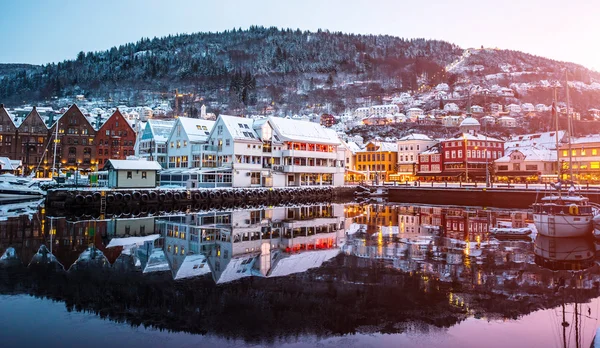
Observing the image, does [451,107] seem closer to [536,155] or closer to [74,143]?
[536,155]

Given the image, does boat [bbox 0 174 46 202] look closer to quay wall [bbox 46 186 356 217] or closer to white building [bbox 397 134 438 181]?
quay wall [bbox 46 186 356 217]

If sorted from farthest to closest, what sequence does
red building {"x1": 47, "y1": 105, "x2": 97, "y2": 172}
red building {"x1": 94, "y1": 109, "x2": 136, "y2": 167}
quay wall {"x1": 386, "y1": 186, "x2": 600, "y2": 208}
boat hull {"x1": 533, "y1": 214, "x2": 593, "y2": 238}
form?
red building {"x1": 94, "y1": 109, "x2": 136, "y2": 167}, red building {"x1": 47, "y1": 105, "x2": 97, "y2": 172}, quay wall {"x1": 386, "y1": 186, "x2": 600, "y2": 208}, boat hull {"x1": 533, "y1": 214, "x2": 593, "y2": 238}

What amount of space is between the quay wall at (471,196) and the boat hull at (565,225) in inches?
889

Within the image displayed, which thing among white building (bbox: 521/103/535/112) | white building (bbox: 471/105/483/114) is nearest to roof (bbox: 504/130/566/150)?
white building (bbox: 471/105/483/114)

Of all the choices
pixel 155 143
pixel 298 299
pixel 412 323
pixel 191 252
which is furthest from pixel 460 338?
pixel 155 143

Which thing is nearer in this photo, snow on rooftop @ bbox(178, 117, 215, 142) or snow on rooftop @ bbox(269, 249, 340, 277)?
snow on rooftop @ bbox(269, 249, 340, 277)

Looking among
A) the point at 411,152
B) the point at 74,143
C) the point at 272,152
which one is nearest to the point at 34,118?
the point at 74,143

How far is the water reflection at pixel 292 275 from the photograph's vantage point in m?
13.0

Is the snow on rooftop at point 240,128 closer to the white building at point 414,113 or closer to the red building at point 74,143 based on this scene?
the red building at point 74,143

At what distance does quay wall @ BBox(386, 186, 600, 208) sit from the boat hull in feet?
74.1

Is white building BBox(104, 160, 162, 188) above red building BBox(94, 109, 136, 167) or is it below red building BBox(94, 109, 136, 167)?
below

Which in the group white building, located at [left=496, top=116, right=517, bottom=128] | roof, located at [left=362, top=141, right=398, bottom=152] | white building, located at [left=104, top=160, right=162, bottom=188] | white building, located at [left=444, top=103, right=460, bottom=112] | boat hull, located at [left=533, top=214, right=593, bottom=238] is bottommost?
boat hull, located at [left=533, top=214, right=593, bottom=238]

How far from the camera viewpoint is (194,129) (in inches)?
2645

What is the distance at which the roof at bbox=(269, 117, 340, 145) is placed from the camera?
224 feet
